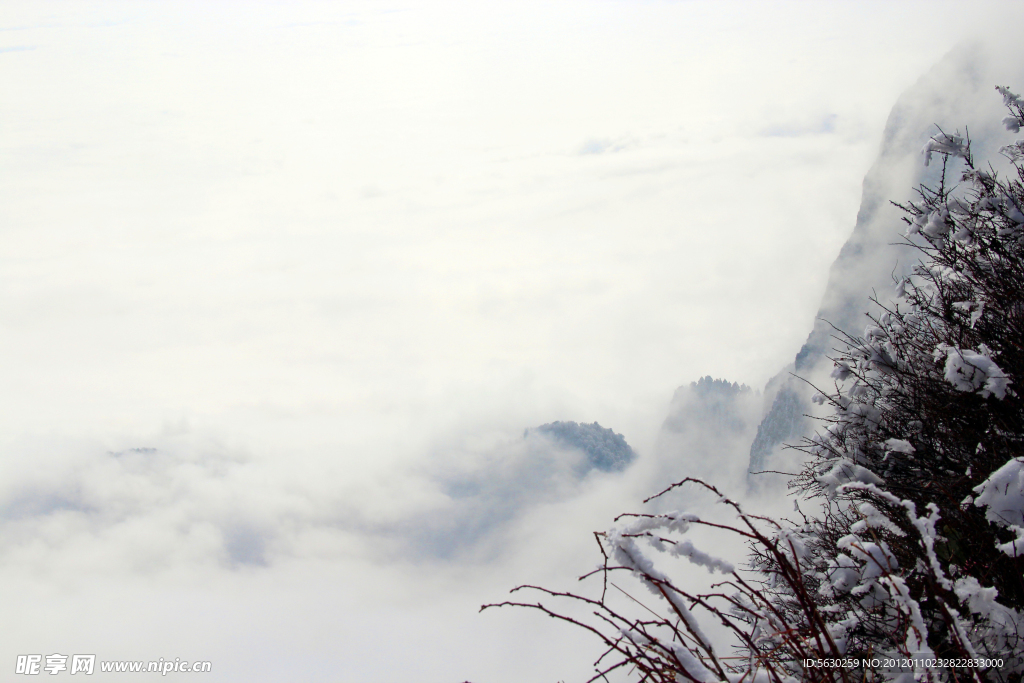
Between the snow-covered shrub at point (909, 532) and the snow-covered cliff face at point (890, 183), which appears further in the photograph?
the snow-covered cliff face at point (890, 183)

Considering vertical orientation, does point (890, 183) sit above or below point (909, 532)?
above

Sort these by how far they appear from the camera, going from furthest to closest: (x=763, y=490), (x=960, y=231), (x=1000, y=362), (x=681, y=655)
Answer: (x=763, y=490) < (x=960, y=231) < (x=1000, y=362) < (x=681, y=655)

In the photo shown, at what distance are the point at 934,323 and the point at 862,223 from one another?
4337 inches

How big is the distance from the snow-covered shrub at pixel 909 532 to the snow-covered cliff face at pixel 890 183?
84.9 m

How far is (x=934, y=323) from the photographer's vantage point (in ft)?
30.0

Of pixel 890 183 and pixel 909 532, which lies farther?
pixel 890 183

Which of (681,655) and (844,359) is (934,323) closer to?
(844,359)

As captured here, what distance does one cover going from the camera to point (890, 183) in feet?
342

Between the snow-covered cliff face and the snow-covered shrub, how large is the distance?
84909mm

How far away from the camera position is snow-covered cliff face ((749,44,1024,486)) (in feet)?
298

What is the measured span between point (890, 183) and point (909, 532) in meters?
122

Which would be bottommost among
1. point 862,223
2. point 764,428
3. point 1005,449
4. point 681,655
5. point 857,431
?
point 681,655

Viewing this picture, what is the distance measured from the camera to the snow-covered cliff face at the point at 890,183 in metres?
90.8

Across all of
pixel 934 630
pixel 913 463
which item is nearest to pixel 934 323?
pixel 913 463
